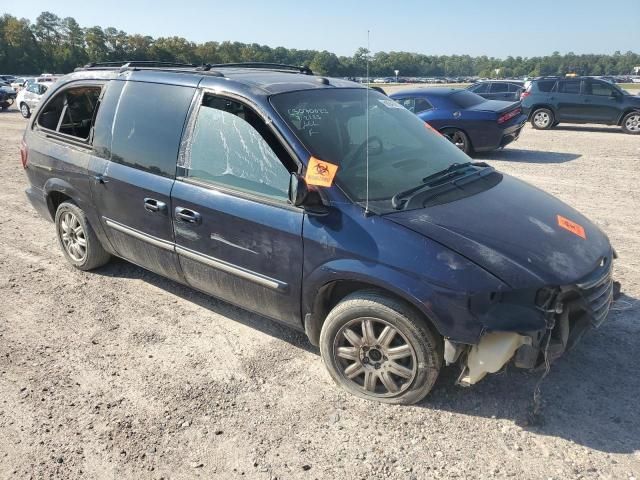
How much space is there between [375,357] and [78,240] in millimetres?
3316

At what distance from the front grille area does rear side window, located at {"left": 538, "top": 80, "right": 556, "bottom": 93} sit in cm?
1453

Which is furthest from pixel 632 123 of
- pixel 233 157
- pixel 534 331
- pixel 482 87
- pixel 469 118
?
pixel 233 157

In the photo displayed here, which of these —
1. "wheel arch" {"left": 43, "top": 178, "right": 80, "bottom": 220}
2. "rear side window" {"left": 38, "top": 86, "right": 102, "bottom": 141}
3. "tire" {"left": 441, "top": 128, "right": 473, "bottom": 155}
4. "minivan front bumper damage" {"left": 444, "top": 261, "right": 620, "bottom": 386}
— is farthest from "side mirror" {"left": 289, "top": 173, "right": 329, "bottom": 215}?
"tire" {"left": 441, "top": 128, "right": 473, "bottom": 155}

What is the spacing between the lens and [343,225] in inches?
114

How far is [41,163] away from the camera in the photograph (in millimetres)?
4852

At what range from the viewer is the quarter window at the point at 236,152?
3193 mm

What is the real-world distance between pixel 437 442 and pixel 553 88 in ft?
51.1

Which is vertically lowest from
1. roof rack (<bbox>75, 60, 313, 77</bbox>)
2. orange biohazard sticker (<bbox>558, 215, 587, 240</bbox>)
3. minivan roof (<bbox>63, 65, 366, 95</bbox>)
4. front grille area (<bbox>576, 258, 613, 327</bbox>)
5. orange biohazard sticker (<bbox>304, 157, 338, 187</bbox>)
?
front grille area (<bbox>576, 258, 613, 327</bbox>)

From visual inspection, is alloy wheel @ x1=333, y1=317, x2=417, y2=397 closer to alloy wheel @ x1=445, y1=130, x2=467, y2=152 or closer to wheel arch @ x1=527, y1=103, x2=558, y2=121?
alloy wheel @ x1=445, y1=130, x2=467, y2=152

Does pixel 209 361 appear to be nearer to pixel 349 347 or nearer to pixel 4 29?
pixel 349 347

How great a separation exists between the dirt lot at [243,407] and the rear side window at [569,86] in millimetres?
12676

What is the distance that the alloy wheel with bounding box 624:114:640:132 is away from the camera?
14406 millimetres

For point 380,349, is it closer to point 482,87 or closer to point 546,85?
point 546,85

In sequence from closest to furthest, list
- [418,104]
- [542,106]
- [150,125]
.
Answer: [150,125], [418,104], [542,106]
